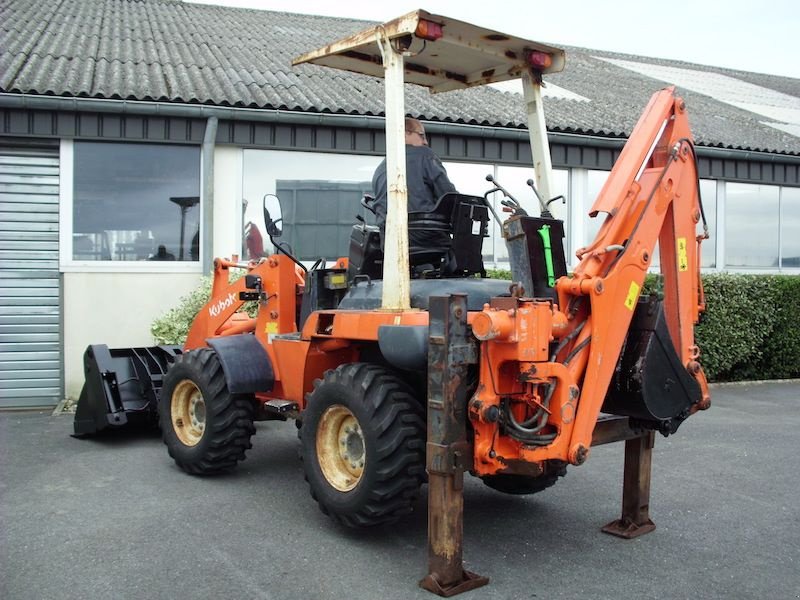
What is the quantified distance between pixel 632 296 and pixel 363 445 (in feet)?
5.62

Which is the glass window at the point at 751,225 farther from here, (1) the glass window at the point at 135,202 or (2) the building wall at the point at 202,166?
(1) the glass window at the point at 135,202

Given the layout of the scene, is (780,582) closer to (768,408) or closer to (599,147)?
(768,408)

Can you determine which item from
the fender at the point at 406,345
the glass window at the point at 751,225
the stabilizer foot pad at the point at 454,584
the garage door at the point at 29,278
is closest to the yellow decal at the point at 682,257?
the fender at the point at 406,345

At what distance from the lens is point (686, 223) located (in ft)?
15.4

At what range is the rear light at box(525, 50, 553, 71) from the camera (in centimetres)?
527

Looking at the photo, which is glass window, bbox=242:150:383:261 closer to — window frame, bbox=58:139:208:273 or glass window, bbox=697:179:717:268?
window frame, bbox=58:139:208:273

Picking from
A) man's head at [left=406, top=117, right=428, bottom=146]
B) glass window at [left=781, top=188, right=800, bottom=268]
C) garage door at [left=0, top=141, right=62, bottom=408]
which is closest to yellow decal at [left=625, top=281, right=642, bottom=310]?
man's head at [left=406, top=117, right=428, bottom=146]

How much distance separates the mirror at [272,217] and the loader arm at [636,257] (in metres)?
2.33

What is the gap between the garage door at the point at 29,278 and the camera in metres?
9.74

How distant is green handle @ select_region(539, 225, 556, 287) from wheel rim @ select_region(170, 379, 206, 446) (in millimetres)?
3060

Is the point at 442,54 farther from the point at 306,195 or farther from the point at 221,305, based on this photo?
the point at 306,195

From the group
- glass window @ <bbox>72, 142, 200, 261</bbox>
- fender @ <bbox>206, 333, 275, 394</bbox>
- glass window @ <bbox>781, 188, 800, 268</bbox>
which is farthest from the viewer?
glass window @ <bbox>781, 188, 800, 268</bbox>

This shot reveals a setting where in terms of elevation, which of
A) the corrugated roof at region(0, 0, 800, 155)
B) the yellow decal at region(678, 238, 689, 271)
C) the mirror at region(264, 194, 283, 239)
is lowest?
the yellow decal at region(678, 238, 689, 271)

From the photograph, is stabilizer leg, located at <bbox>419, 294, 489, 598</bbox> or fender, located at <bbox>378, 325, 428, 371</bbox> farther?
fender, located at <bbox>378, 325, 428, 371</bbox>
